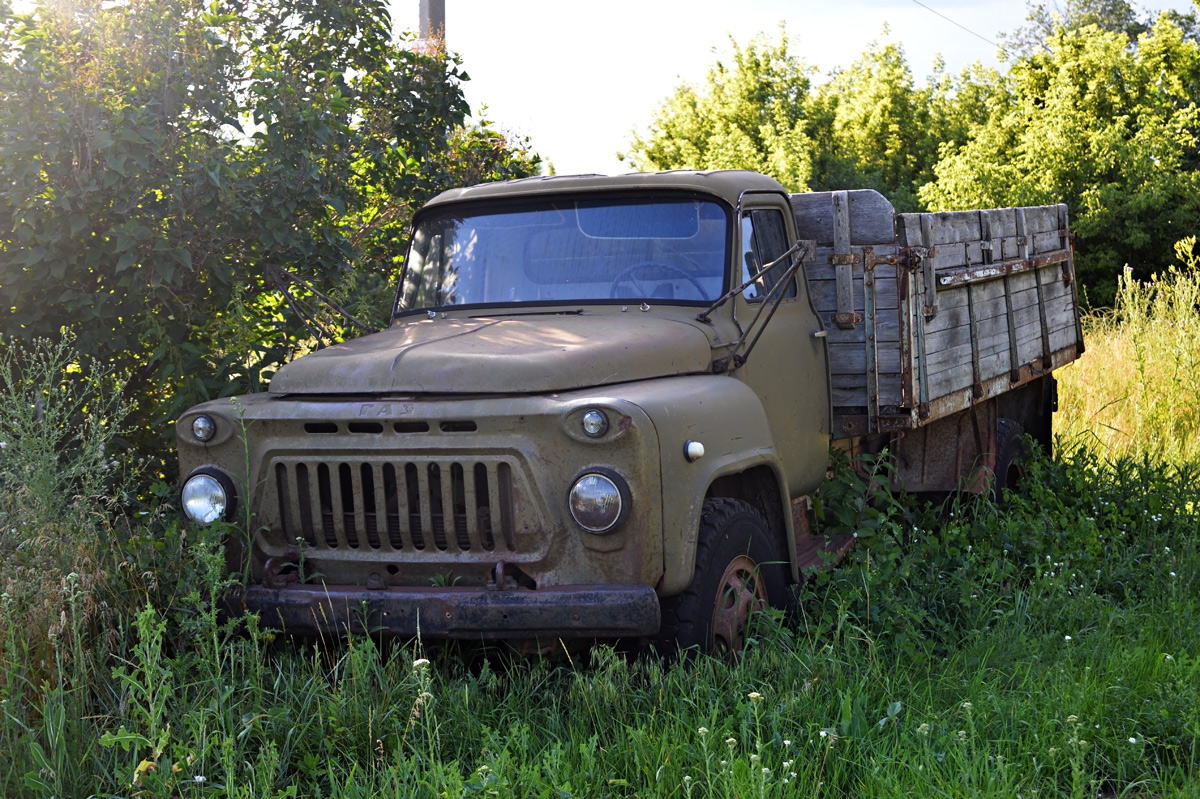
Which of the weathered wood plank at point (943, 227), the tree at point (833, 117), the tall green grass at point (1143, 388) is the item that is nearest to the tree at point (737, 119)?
the tree at point (833, 117)

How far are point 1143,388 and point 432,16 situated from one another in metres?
6.64

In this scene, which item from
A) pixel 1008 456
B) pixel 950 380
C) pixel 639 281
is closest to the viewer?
pixel 639 281

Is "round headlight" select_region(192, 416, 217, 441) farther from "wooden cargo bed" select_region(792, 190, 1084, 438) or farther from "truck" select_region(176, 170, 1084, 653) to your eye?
"wooden cargo bed" select_region(792, 190, 1084, 438)

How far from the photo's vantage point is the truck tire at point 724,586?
13.0 ft

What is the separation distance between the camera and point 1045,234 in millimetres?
8180

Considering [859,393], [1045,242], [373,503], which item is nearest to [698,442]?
[373,503]

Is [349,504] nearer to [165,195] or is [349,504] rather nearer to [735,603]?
[735,603]

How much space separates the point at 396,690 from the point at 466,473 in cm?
72

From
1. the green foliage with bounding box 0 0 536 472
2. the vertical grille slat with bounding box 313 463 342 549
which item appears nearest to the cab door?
the vertical grille slat with bounding box 313 463 342 549

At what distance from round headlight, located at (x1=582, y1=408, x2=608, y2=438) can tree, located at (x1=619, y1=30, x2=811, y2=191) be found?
24464 millimetres

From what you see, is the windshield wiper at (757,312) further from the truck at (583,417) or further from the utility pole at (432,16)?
the utility pole at (432,16)

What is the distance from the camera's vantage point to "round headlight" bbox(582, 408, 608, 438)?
3.76 m

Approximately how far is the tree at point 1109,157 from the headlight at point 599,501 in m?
18.5

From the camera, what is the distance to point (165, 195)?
6.14 meters
